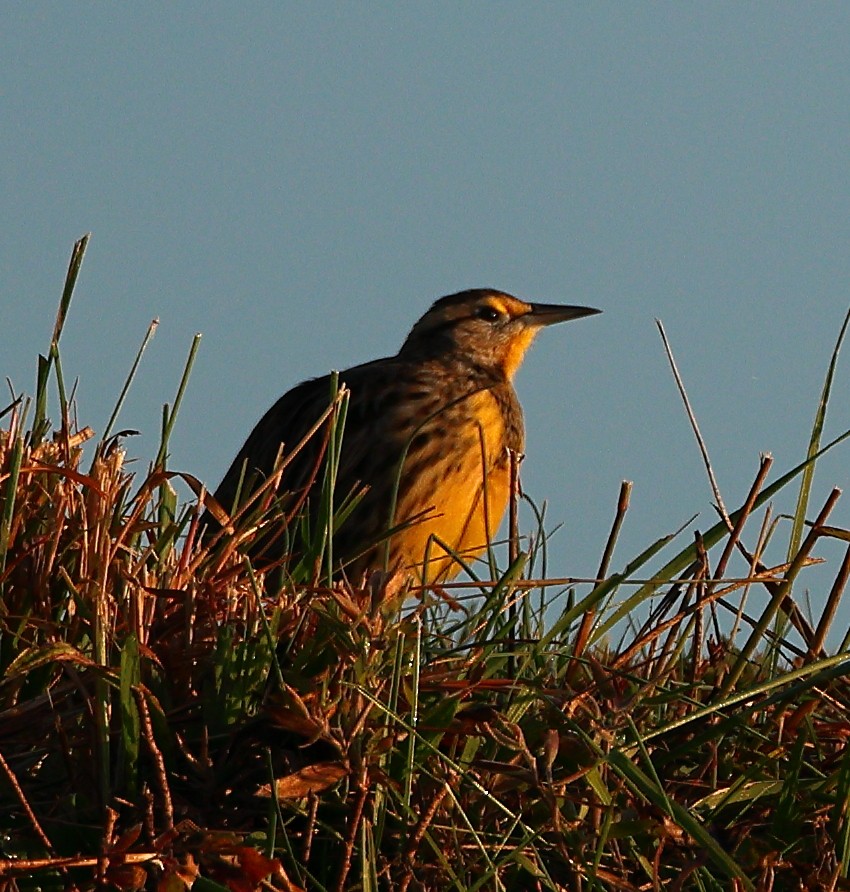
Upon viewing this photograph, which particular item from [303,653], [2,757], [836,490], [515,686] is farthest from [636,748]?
[2,757]

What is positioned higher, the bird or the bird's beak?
the bird's beak

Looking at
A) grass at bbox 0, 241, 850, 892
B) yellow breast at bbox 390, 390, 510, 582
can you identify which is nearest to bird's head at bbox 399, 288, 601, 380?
yellow breast at bbox 390, 390, 510, 582

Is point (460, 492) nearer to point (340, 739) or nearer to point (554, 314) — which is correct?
point (554, 314)

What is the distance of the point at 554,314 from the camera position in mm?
8992

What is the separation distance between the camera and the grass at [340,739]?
266 cm

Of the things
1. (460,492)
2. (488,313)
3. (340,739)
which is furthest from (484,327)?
(340,739)

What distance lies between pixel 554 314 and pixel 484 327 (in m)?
0.42

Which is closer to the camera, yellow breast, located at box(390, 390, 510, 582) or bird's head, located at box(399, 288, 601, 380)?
yellow breast, located at box(390, 390, 510, 582)

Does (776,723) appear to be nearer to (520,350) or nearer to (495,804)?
(495,804)

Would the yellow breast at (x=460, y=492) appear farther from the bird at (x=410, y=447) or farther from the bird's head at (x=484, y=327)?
the bird's head at (x=484, y=327)

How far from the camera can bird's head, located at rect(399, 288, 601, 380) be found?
8656 mm

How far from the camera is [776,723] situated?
3.29 metres

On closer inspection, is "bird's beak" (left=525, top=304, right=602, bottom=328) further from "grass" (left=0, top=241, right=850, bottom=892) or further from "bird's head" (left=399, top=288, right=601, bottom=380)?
"grass" (left=0, top=241, right=850, bottom=892)

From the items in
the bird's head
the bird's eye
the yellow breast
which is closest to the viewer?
the yellow breast
